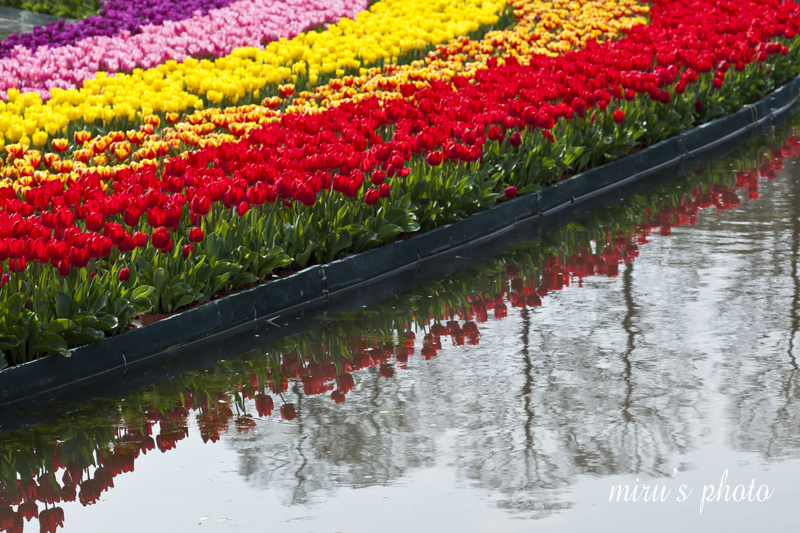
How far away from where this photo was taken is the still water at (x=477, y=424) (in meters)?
4.71

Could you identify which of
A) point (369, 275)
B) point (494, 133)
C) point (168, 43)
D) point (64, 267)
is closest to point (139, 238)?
point (64, 267)

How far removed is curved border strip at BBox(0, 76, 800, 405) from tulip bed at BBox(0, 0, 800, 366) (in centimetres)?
12

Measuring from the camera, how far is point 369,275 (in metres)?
8.45

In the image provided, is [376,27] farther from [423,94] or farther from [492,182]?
[492,182]

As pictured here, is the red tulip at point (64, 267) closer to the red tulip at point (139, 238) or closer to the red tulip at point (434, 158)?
the red tulip at point (139, 238)

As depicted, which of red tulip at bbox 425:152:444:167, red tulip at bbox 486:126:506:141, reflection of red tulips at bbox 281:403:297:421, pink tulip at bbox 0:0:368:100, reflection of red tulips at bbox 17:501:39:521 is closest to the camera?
reflection of red tulips at bbox 17:501:39:521

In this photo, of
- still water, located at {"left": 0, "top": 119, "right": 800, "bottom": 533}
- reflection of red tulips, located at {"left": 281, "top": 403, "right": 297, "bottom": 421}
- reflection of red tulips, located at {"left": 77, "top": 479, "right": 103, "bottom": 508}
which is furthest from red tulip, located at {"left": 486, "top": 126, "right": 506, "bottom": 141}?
reflection of red tulips, located at {"left": 77, "top": 479, "right": 103, "bottom": 508}

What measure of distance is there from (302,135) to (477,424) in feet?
14.4

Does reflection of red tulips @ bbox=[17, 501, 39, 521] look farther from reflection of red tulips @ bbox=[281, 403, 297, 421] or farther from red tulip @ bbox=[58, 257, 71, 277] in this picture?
red tulip @ bbox=[58, 257, 71, 277]

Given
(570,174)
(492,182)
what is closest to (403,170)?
(492,182)

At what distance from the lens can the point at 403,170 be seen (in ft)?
28.9

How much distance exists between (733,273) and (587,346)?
1977 mm

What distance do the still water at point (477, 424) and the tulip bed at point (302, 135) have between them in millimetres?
725

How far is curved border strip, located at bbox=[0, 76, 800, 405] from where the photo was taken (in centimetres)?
646
